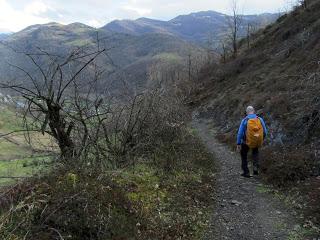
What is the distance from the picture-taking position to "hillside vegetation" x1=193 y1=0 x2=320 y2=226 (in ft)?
34.6

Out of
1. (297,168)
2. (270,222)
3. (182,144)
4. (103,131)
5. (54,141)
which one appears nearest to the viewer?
(270,222)

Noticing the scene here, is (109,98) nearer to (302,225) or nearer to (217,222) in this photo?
(217,222)

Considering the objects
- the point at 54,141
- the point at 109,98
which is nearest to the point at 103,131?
the point at 109,98

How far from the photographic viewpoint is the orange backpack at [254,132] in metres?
11.1

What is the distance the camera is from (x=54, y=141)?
9.65 meters

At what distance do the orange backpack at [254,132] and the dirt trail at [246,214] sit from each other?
102cm

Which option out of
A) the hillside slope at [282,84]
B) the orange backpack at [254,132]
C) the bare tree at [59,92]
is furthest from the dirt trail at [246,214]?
the bare tree at [59,92]

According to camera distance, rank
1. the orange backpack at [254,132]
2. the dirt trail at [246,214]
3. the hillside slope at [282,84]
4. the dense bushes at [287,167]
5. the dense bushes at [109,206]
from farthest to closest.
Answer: the hillside slope at [282,84], the orange backpack at [254,132], the dense bushes at [287,167], the dirt trail at [246,214], the dense bushes at [109,206]

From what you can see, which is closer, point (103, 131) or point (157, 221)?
point (157, 221)

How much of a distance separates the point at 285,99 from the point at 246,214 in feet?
31.4

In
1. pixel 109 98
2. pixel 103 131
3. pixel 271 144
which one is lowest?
pixel 271 144

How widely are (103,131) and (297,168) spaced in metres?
5.12

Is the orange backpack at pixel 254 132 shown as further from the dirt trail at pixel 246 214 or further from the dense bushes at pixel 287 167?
the dirt trail at pixel 246 214

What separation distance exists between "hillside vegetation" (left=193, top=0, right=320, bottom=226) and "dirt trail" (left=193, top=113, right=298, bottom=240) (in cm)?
58
